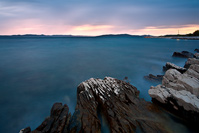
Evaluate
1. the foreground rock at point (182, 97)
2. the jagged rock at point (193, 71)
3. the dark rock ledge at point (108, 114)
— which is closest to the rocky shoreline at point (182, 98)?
the foreground rock at point (182, 97)

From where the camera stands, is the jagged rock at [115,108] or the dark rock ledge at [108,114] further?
the jagged rock at [115,108]

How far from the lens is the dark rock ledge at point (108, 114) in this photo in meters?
3.42

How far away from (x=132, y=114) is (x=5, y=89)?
8.30 m

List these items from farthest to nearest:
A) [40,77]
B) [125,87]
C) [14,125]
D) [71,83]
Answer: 1. [40,77]
2. [71,83]
3. [125,87]
4. [14,125]

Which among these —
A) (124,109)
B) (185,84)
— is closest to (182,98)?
(185,84)

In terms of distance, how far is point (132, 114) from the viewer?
396 cm

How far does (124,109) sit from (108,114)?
66cm

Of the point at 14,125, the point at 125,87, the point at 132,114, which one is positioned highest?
the point at 125,87

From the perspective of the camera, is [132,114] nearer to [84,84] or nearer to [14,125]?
[84,84]

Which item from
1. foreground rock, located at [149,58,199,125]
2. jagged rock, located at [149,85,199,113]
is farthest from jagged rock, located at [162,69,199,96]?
jagged rock, located at [149,85,199,113]

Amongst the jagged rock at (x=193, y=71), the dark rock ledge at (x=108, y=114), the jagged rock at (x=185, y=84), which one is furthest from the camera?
the jagged rock at (x=193, y=71)

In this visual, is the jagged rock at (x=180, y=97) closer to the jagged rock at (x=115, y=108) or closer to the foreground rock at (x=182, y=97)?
the foreground rock at (x=182, y=97)

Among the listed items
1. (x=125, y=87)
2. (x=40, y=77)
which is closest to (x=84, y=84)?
(x=125, y=87)

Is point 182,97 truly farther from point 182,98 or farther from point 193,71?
point 193,71
